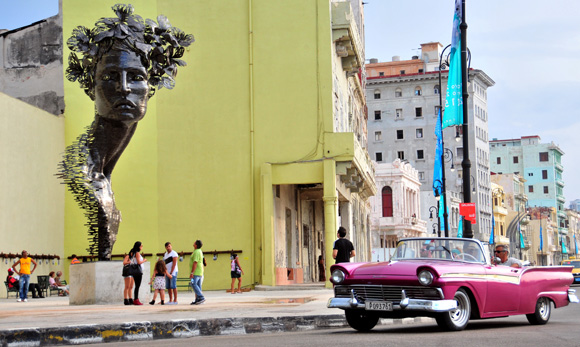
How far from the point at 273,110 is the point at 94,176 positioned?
12716 millimetres

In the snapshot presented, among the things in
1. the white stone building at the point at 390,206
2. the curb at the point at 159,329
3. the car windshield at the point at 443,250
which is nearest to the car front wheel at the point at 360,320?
the car windshield at the point at 443,250

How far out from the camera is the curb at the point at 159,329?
39.2 ft

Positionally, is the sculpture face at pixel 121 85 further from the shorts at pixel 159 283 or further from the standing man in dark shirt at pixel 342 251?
the standing man in dark shirt at pixel 342 251

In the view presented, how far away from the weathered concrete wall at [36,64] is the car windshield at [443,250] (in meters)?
23.9

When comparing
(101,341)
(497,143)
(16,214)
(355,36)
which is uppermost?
(497,143)

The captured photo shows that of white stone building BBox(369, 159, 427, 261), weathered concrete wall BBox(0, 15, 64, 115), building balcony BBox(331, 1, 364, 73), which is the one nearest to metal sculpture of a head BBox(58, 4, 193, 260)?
building balcony BBox(331, 1, 364, 73)

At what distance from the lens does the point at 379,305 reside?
1193 cm

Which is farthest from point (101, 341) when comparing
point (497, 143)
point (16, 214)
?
point (497, 143)

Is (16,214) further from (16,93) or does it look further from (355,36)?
(355,36)

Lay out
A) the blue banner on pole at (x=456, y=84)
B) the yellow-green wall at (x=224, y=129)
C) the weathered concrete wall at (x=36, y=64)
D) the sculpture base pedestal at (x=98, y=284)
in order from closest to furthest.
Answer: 1. the sculpture base pedestal at (x=98, y=284)
2. the blue banner on pole at (x=456, y=84)
3. the yellow-green wall at (x=224, y=129)
4. the weathered concrete wall at (x=36, y=64)

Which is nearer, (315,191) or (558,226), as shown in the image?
(315,191)

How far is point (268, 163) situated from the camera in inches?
1268

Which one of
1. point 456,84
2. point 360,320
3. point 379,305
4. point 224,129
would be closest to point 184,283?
point 224,129

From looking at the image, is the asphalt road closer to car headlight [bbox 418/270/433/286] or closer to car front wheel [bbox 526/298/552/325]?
A: car front wheel [bbox 526/298/552/325]
